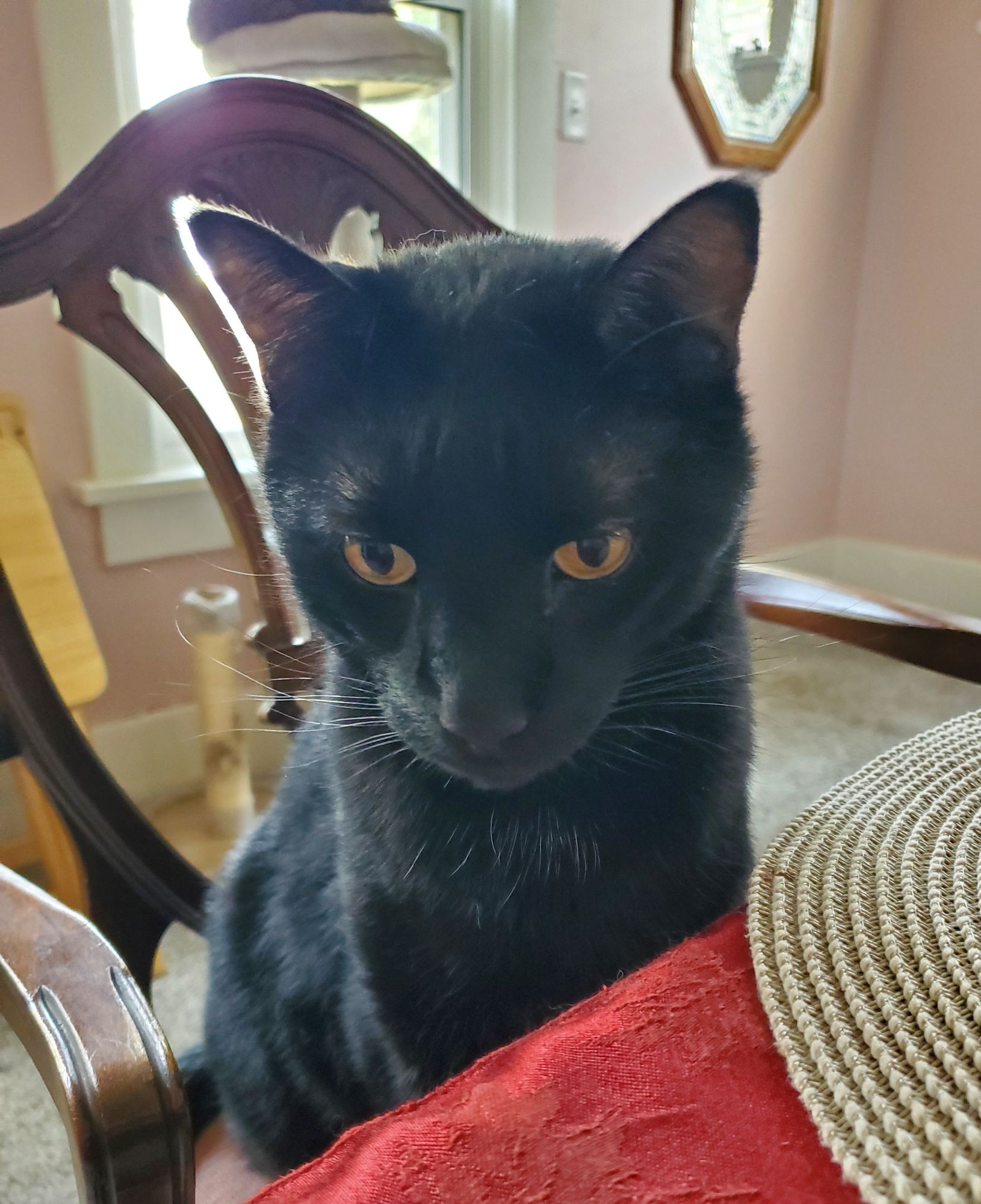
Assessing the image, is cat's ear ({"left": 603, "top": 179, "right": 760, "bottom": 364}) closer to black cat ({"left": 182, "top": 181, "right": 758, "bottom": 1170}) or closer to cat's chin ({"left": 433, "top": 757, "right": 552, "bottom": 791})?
black cat ({"left": 182, "top": 181, "right": 758, "bottom": 1170})

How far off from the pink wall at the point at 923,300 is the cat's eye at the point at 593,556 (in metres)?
2.38

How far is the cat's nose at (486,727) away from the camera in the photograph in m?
0.46

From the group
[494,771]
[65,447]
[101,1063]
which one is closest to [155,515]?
[65,447]

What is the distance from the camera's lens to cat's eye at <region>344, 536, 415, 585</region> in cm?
49

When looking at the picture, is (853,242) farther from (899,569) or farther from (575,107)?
(575,107)

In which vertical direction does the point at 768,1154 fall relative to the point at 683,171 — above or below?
below

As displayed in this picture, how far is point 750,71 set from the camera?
6.95 ft

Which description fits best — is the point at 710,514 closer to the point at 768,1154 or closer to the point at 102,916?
the point at 768,1154

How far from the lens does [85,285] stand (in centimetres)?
73

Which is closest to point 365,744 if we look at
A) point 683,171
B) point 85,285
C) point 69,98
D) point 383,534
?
point 383,534

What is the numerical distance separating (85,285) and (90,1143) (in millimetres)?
642

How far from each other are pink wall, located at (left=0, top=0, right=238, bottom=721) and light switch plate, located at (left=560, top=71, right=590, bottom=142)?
0.98m

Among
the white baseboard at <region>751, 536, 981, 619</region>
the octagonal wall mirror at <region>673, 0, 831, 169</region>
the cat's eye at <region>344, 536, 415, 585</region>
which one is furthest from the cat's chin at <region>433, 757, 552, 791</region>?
the white baseboard at <region>751, 536, 981, 619</region>

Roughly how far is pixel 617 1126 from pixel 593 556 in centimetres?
26
